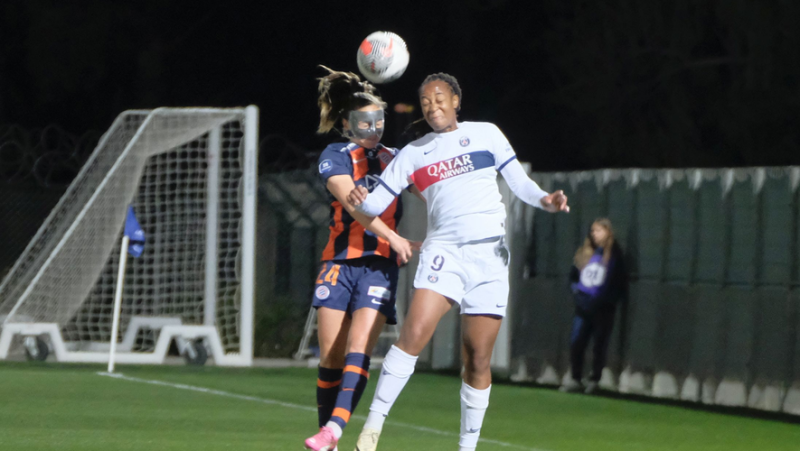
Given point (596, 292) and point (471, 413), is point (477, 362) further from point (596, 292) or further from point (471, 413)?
point (596, 292)

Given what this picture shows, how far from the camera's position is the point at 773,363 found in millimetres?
10766

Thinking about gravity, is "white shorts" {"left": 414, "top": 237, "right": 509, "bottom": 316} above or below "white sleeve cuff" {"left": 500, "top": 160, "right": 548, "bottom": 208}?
below

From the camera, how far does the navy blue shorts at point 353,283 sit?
678 centimetres

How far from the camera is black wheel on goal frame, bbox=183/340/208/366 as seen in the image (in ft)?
47.6

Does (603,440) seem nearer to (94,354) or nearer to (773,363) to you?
(773,363)

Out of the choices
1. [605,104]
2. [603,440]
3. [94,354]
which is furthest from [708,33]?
[603,440]

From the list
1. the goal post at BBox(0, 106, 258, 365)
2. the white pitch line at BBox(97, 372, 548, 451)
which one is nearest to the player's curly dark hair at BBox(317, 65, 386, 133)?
the white pitch line at BBox(97, 372, 548, 451)

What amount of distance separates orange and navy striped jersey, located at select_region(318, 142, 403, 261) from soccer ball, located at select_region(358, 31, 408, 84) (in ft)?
1.68

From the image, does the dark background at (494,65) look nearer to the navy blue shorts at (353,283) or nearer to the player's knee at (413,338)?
the navy blue shorts at (353,283)

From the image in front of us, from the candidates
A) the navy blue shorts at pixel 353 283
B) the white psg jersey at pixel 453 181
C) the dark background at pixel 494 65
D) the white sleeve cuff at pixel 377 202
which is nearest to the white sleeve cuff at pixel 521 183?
the white psg jersey at pixel 453 181

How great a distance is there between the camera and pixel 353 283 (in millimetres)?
6812

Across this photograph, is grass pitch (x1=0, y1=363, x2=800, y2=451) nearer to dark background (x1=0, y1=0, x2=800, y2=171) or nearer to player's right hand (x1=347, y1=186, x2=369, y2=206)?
player's right hand (x1=347, y1=186, x2=369, y2=206)

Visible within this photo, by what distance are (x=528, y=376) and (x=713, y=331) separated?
2.55 meters

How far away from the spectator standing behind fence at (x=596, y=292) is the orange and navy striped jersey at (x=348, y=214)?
18.4 ft
